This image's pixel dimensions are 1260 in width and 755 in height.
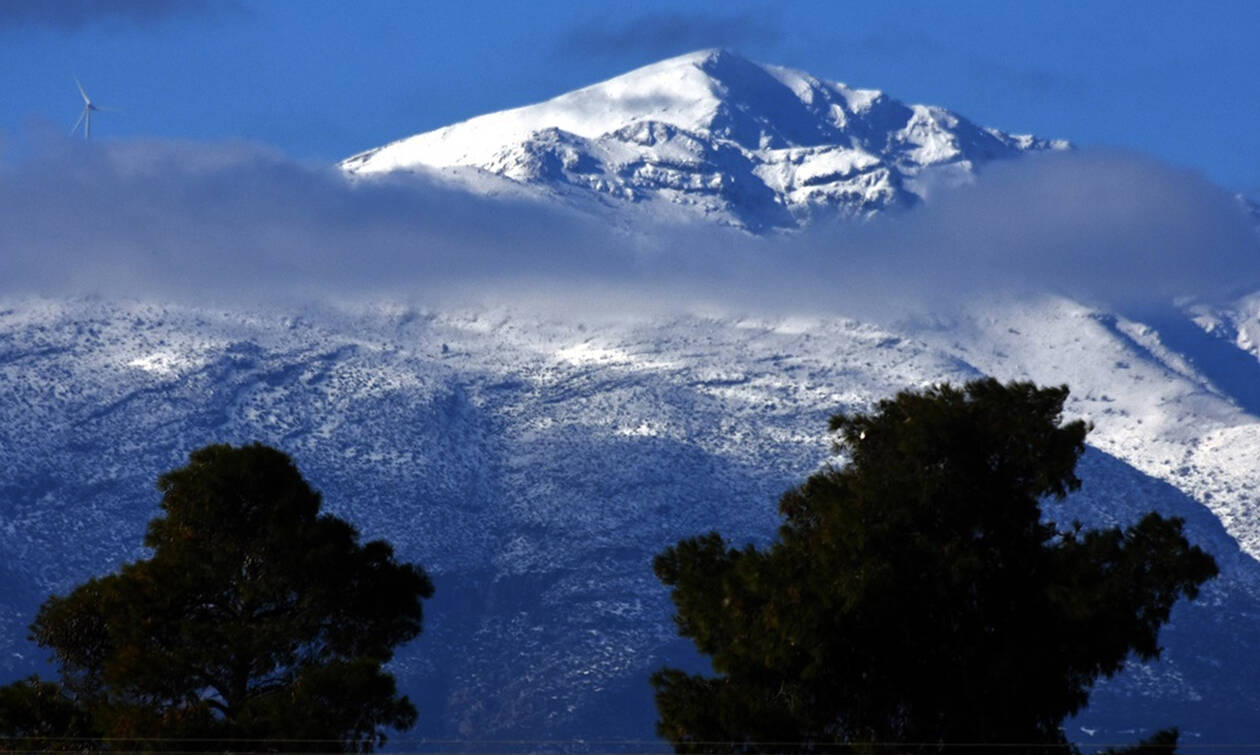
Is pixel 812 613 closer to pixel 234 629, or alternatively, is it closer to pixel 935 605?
pixel 935 605

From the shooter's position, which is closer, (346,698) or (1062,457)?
(346,698)

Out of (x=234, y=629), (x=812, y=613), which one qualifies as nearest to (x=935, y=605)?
(x=812, y=613)

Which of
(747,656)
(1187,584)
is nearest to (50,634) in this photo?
(747,656)

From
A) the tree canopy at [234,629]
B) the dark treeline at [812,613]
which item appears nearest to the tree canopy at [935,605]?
the dark treeline at [812,613]

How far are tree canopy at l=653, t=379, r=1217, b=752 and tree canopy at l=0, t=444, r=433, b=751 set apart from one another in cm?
942

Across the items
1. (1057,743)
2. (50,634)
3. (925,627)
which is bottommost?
(1057,743)

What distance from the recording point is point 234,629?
6169 centimetres

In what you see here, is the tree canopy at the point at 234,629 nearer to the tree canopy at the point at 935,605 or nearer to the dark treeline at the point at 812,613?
the dark treeline at the point at 812,613

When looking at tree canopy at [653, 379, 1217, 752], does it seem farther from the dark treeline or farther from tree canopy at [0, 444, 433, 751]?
tree canopy at [0, 444, 433, 751]

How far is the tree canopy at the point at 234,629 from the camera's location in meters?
59.8

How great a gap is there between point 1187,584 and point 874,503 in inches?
378

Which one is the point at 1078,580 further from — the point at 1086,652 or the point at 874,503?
the point at 874,503

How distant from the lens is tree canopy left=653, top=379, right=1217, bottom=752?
61938mm

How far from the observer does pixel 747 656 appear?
6259 cm
